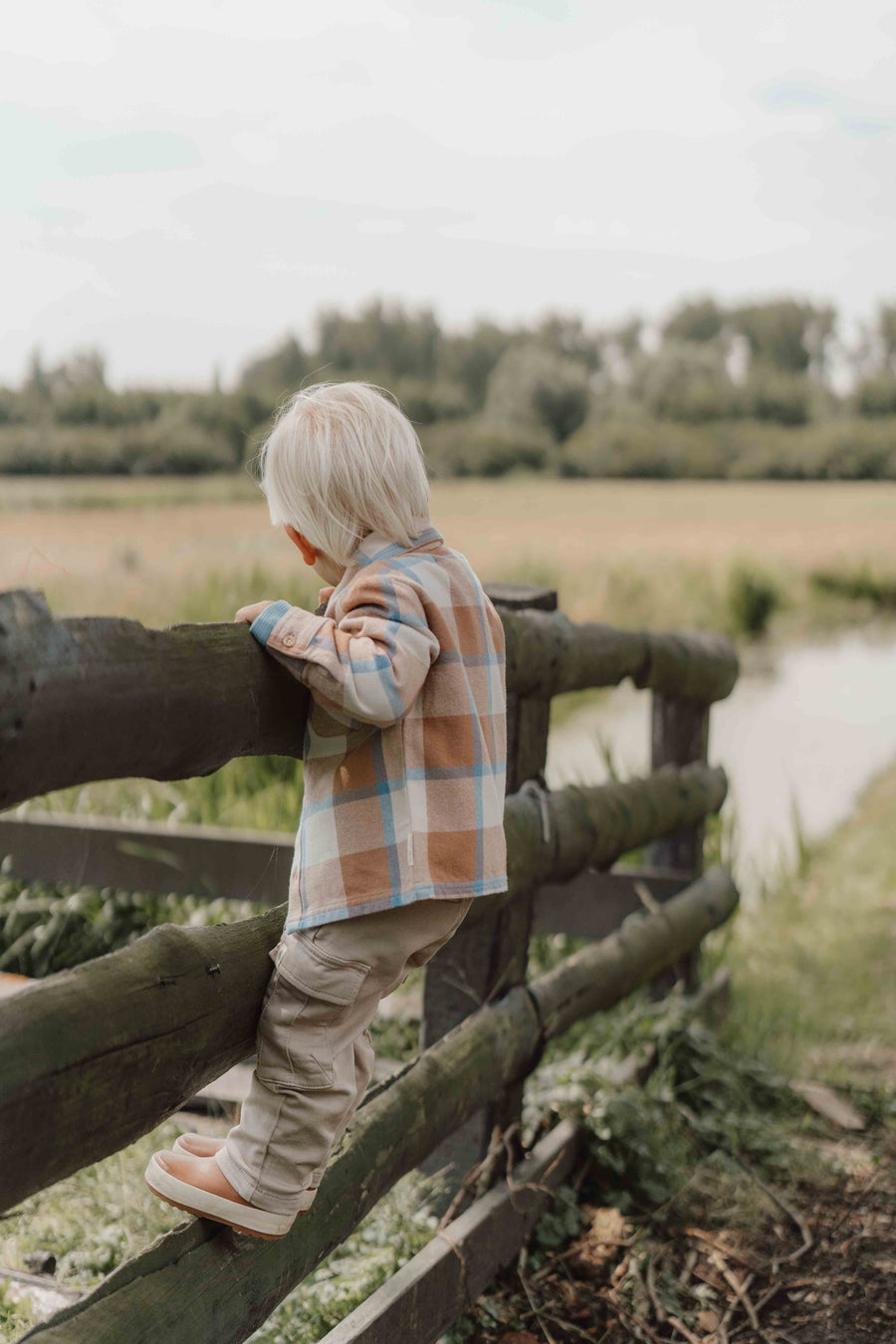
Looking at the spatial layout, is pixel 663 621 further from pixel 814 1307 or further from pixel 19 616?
pixel 19 616

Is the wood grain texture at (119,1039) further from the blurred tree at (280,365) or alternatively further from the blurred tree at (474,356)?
the blurred tree at (474,356)

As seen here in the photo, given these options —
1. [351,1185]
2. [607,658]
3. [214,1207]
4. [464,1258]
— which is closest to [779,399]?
[607,658]

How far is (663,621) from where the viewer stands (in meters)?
15.8

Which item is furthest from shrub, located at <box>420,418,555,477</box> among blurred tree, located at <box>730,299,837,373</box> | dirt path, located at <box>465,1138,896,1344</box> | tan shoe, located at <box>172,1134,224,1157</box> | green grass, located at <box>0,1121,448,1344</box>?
tan shoe, located at <box>172,1134,224,1157</box>

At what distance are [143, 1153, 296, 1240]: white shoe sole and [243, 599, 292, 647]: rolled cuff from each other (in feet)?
2.23

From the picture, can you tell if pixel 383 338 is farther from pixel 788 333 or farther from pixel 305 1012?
pixel 305 1012

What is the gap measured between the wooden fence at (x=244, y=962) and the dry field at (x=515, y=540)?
203mm

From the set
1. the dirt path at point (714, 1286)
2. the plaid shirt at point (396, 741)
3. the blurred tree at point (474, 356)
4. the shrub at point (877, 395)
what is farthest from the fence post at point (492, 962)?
the shrub at point (877, 395)

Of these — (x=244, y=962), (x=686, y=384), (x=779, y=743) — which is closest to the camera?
(x=244, y=962)

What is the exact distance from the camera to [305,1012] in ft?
5.00

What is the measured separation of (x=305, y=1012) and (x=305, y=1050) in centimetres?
5

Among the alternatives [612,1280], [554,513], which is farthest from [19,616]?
[554,513]

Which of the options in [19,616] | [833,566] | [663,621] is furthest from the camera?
[833,566]

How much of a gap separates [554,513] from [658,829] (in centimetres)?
2170
